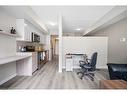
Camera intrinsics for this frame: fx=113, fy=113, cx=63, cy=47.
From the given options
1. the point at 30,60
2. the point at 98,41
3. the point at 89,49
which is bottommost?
the point at 30,60

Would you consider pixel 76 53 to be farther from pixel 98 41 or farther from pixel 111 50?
pixel 111 50

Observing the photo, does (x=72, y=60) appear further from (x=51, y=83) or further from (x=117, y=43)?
(x=117, y=43)

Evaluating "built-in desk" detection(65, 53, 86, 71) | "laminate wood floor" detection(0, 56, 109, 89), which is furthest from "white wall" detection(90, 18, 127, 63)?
"laminate wood floor" detection(0, 56, 109, 89)

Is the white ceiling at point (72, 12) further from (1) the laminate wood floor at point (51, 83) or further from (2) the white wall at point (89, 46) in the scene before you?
(1) the laminate wood floor at point (51, 83)

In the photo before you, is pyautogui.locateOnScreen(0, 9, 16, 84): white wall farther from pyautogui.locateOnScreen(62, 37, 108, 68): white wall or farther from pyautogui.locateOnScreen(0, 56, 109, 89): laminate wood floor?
pyautogui.locateOnScreen(62, 37, 108, 68): white wall

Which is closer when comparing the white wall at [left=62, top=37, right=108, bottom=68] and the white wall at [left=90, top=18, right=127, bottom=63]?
the white wall at [left=90, top=18, right=127, bottom=63]

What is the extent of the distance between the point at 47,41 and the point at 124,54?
5769 mm

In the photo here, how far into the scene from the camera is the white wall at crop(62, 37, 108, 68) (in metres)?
6.19

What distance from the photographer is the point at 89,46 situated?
20.4 ft
